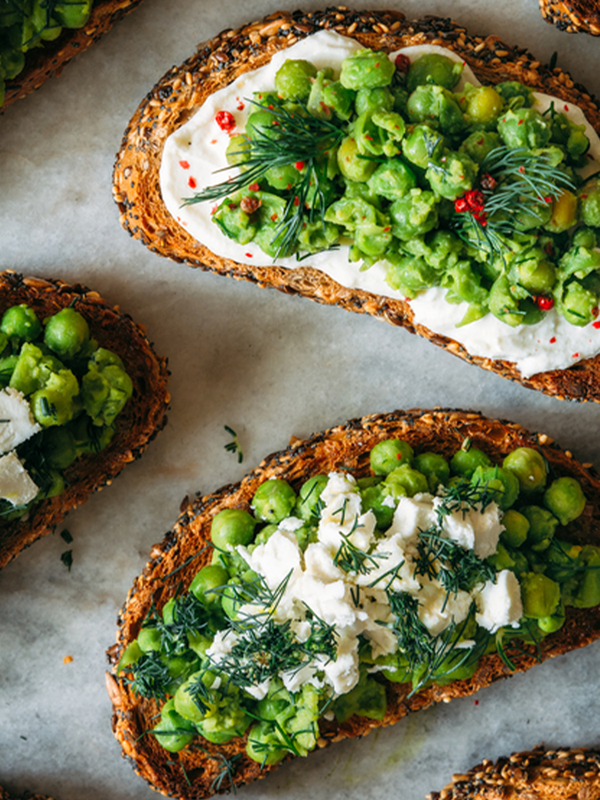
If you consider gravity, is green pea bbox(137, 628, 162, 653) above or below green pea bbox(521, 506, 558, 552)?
above

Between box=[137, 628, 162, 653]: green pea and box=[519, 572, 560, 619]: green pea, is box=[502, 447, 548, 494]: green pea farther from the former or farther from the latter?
box=[137, 628, 162, 653]: green pea

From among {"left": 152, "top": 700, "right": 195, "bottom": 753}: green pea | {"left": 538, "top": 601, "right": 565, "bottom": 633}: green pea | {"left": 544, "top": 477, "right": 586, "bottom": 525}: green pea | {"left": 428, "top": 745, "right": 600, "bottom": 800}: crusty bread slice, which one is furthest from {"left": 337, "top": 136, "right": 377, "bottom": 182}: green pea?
{"left": 428, "top": 745, "right": 600, "bottom": 800}: crusty bread slice

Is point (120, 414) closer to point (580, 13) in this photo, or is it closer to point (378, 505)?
point (378, 505)

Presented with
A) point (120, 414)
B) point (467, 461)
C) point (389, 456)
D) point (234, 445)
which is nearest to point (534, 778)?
point (467, 461)

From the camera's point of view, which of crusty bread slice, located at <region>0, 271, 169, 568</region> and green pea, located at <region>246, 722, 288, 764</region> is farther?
crusty bread slice, located at <region>0, 271, 169, 568</region>

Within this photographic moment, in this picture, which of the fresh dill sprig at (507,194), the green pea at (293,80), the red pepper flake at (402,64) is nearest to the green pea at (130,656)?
the fresh dill sprig at (507,194)

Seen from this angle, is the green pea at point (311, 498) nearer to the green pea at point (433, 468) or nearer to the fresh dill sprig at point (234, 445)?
the green pea at point (433, 468)

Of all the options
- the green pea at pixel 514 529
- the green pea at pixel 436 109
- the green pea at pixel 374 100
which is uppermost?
the green pea at pixel 374 100

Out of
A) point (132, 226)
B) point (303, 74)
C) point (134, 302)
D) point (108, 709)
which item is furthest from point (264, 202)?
point (108, 709)
